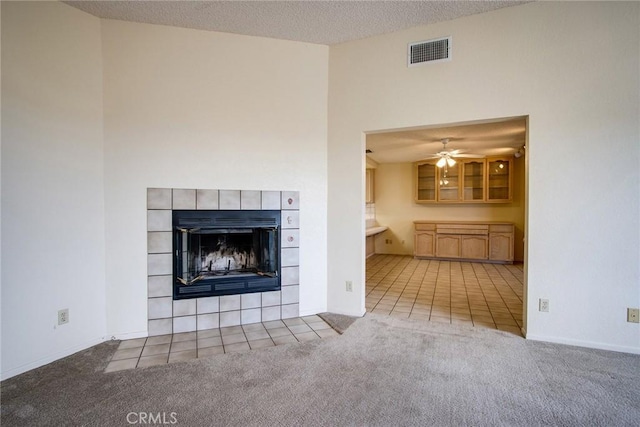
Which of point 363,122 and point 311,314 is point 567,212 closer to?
point 363,122

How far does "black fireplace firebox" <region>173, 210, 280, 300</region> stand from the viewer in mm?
2994

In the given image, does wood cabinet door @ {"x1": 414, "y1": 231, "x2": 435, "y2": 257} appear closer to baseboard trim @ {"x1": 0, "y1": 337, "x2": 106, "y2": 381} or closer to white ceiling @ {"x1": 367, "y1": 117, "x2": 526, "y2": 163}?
white ceiling @ {"x1": 367, "y1": 117, "x2": 526, "y2": 163}

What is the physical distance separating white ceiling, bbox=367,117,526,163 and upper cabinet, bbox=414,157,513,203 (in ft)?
1.08

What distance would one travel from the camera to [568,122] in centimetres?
263

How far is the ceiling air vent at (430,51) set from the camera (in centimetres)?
299

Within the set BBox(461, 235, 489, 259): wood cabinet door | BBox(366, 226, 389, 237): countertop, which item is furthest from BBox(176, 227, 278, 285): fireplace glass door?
BBox(461, 235, 489, 259): wood cabinet door

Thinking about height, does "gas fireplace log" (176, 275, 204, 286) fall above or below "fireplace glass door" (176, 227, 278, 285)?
below

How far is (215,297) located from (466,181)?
571cm

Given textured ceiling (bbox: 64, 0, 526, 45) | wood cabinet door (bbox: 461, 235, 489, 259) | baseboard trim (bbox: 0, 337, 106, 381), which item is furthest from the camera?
wood cabinet door (bbox: 461, 235, 489, 259)

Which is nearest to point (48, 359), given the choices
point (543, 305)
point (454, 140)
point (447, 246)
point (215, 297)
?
point (215, 297)

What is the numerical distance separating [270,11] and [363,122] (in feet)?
4.25

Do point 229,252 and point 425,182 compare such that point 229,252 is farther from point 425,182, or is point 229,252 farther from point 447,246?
point 425,182

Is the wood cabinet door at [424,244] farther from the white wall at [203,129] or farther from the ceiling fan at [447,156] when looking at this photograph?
the white wall at [203,129]

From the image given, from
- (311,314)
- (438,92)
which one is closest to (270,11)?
(438,92)
